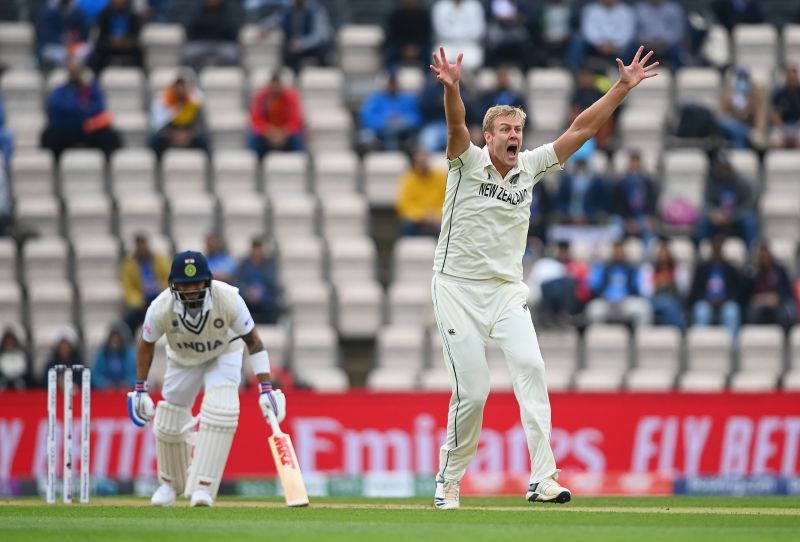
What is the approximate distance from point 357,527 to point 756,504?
361 centimetres

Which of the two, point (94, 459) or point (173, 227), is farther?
point (173, 227)

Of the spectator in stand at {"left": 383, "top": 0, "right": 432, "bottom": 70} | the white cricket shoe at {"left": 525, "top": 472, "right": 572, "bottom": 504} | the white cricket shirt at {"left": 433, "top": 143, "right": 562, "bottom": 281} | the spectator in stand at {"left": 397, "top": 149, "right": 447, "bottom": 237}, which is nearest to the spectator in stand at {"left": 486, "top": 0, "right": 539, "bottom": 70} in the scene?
the spectator in stand at {"left": 383, "top": 0, "right": 432, "bottom": 70}

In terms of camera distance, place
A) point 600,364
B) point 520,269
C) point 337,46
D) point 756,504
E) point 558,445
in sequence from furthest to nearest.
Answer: point 337,46, point 600,364, point 558,445, point 756,504, point 520,269

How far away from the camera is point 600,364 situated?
15.6 metres

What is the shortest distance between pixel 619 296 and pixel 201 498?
704 cm

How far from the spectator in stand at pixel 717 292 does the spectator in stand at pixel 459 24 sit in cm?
424

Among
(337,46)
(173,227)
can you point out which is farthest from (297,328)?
(337,46)

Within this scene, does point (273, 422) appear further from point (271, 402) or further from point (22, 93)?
point (22, 93)

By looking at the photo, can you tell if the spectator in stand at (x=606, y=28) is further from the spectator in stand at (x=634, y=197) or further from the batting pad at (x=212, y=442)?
the batting pad at (x=212, y=442)

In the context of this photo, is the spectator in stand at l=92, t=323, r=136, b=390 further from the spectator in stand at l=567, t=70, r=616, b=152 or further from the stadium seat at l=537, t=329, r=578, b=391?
the spectator in stand at l=567, t=70, r=616, b=152

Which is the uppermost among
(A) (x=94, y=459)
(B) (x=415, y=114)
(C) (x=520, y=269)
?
(B) (x=415, y=114)

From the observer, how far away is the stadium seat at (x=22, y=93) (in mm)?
18531

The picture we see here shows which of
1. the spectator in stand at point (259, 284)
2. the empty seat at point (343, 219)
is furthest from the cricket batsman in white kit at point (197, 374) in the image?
the empty seat at point (343, 219)

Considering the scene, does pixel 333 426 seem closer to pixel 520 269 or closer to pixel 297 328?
pixel 297 328
